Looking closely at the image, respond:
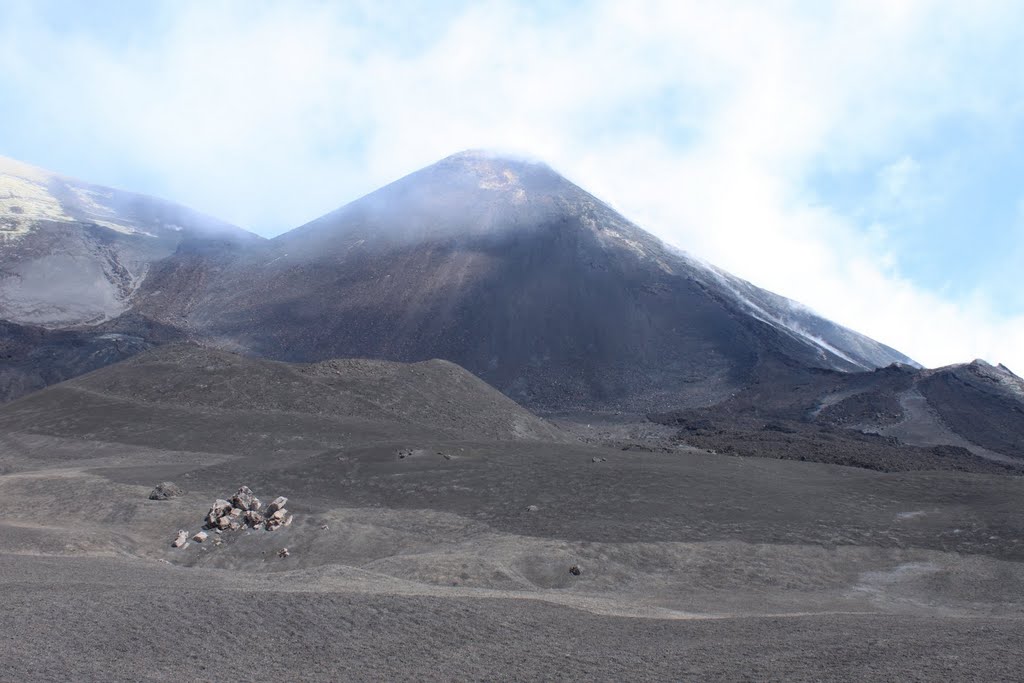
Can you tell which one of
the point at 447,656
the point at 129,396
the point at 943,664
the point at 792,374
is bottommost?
the point at 129,396

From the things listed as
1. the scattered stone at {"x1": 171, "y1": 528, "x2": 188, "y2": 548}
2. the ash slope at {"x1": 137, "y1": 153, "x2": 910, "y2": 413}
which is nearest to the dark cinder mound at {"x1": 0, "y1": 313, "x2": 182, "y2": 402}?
the ash slope at {"x1": 137, "y1": 153, "x2": 910, "y2": 413}

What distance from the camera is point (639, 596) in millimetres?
20172

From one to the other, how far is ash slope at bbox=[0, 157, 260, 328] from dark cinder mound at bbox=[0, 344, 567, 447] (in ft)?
173

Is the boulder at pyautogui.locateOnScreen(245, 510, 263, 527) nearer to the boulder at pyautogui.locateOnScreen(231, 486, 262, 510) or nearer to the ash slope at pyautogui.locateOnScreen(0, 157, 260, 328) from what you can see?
the boulder at pyautogui.locateOnScreen(231, 486, 262, 510)

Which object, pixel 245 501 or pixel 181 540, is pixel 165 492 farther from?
pixel 181 540

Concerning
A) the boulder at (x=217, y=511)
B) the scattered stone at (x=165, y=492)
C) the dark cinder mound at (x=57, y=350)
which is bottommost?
the dark cinder mound at (x=57, y=350)

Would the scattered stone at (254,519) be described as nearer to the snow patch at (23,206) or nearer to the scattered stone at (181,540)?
the scattered stone at (181,540)

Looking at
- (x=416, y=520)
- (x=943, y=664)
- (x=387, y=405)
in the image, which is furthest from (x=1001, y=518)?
(x=387, y=405)

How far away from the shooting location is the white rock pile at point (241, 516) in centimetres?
2484

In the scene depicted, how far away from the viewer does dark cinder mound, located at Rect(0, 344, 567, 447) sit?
44188 millimetres

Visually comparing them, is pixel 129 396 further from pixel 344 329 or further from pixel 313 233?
pixel 313 233

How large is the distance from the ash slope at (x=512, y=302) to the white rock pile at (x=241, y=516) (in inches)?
2196

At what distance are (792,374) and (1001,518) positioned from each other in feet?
213

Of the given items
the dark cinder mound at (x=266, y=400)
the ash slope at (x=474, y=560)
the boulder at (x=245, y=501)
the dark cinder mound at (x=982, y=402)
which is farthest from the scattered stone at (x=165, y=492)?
the dark cinder mound at (x=982, y=402)
